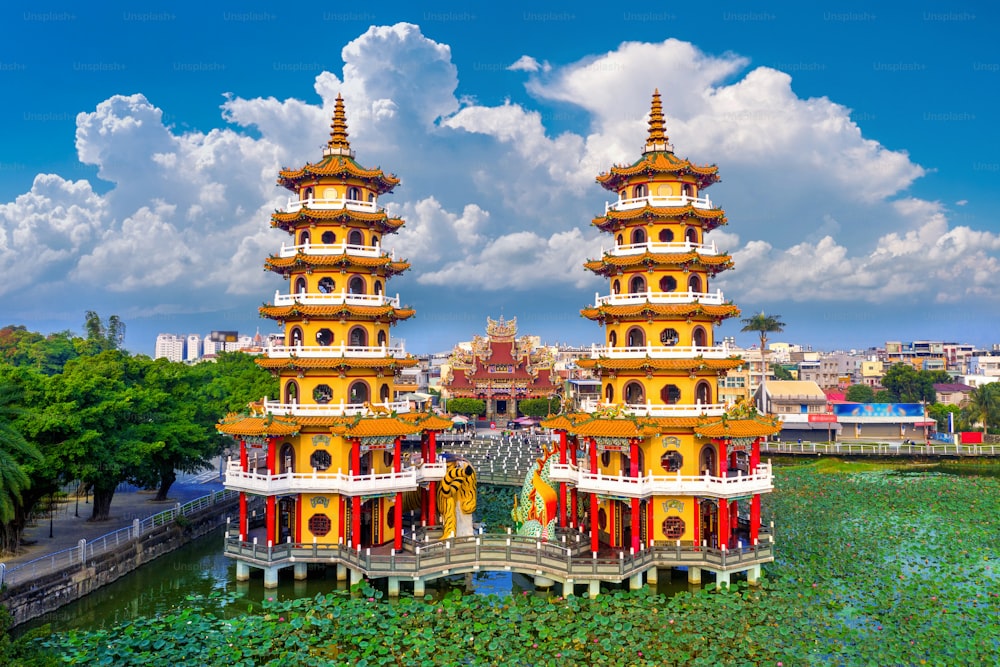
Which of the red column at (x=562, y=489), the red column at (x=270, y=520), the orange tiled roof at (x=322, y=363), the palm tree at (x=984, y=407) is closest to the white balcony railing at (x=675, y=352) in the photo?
the red column at (x=562, y=489)

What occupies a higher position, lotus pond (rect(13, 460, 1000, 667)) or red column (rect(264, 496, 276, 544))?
red column (rect(264, 496, 276, 544))

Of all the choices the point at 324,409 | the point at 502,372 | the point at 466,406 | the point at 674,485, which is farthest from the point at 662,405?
the point at 502,372

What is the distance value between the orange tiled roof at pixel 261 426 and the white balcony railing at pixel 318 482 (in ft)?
5.24

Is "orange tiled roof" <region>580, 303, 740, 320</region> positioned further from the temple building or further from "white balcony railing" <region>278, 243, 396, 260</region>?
the temple building

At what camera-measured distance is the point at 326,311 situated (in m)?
27.7

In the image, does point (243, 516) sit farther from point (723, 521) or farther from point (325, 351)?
point (723, 521)

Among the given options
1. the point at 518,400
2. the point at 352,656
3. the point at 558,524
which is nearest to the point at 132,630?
the point at 352,656

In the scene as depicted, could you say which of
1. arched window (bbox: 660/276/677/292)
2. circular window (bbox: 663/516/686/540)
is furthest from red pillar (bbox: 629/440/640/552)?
arched window (bbox: 660/276/677/292)

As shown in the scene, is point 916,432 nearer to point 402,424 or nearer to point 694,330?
point 694,330

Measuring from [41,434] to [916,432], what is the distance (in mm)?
71118

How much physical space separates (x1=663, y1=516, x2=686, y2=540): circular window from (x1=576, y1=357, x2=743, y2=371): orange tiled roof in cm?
550

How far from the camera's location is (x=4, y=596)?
2202cm

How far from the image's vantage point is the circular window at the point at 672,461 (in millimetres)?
26922

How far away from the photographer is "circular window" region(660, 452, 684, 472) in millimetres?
26922
